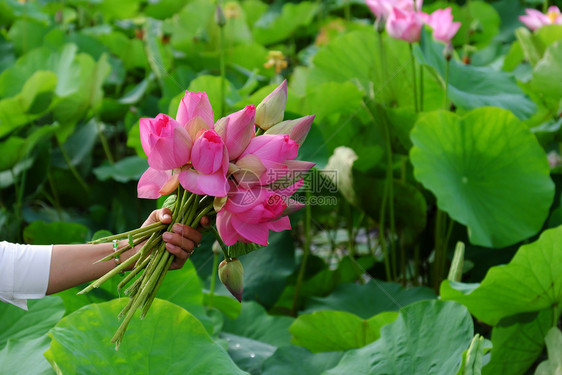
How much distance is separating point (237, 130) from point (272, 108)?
0.05m

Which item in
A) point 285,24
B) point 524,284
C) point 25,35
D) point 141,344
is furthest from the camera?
point 285,24

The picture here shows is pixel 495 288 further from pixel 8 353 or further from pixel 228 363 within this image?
pixel 8 353

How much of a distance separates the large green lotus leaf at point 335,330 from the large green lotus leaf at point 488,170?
0.33 metres

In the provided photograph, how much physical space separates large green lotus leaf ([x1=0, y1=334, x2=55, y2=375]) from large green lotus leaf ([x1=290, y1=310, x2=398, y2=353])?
0.43 meters

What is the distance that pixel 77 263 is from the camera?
2.27 ft

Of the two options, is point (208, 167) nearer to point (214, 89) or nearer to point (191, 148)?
point (191, 148)

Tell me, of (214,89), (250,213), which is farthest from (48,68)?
(250,213)

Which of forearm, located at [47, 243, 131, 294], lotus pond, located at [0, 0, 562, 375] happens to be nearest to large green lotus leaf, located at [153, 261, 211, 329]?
lotus pond, located at [0, 0, 562, 375]

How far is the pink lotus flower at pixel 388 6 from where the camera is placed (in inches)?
53.8

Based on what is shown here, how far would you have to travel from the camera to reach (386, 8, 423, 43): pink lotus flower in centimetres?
134

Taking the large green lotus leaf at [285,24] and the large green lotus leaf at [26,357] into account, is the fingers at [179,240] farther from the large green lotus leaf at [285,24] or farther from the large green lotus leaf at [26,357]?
the large green lotus leaf at [285,24]

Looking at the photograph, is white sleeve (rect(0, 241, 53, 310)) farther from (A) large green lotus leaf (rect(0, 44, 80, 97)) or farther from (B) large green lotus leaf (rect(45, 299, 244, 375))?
(A) large green lotus leaf (rect(0, 44, 80, 97))

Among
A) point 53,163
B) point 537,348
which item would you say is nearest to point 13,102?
point 53,163

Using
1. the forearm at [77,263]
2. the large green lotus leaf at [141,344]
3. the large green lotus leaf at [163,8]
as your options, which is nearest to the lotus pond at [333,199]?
the large green lotus leaf at [141,344]
